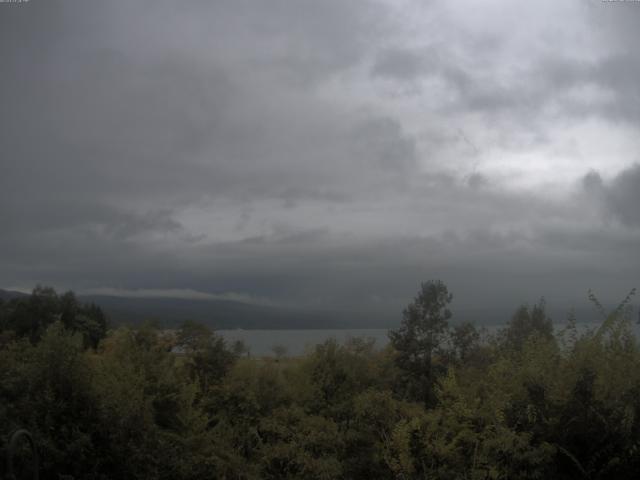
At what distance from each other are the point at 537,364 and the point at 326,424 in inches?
249

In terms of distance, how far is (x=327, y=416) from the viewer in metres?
18.3

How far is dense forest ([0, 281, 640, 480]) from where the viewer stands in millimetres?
11734

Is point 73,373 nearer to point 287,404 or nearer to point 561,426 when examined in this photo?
point 287,404

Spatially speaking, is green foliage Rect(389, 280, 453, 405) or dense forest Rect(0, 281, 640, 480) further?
green foliage Rect(389, 280, 453, 405)

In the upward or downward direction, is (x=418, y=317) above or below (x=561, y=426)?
above

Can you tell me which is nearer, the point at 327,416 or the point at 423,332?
the point at 327,416

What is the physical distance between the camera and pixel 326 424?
1666 cm

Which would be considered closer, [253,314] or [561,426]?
[561,426]

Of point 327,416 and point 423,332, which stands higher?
point 423,332

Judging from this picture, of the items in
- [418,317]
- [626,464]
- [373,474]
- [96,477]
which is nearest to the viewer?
[626,464]

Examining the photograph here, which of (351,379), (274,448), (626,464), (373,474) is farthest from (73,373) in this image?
(626,464)

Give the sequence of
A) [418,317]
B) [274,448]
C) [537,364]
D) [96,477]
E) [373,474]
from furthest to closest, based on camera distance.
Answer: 1. [418,317]
2. [274,448]
3. [373,474]
4. [537,364]
5. [96,477]

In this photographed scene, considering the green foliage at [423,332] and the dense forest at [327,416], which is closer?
the dense forest at [327,416]

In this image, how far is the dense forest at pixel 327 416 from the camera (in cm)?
1173
